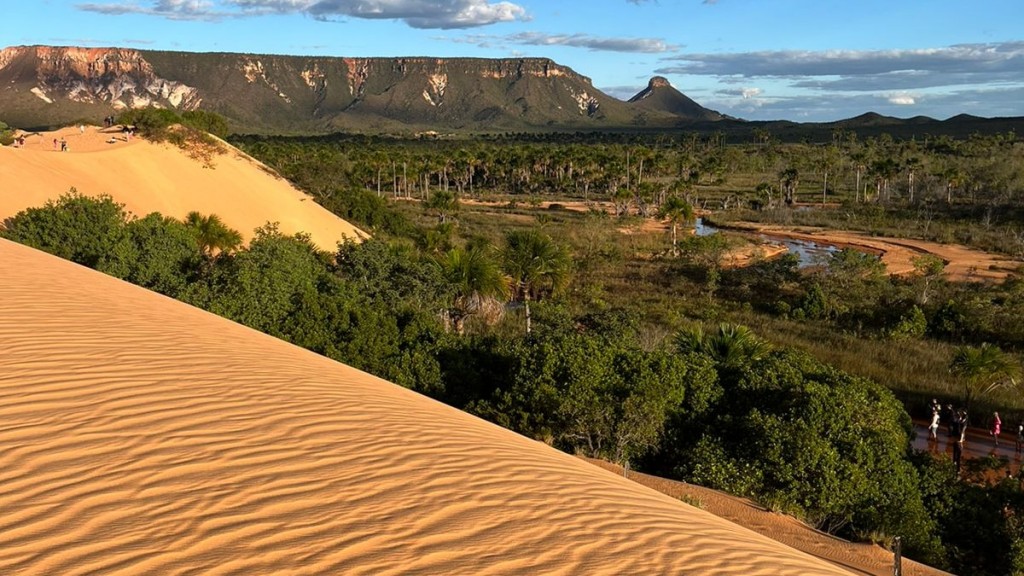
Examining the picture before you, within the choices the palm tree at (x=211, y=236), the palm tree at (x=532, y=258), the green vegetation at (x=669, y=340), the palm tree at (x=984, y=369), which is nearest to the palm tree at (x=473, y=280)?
the green vegetation at (x=669, y=340)

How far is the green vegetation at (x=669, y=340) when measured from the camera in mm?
9781

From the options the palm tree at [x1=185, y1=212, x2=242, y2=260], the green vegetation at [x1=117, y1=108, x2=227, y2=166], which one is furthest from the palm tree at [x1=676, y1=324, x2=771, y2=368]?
the green vegetation at [x1=117, y1=108, x2=227, y2=166]

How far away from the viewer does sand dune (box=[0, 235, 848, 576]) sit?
3.65m

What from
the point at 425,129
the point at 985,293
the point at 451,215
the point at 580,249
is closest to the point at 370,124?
the point at 425,129

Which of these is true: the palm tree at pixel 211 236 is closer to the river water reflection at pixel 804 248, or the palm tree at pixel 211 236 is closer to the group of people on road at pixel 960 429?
the group of people on road at pixel 960 429

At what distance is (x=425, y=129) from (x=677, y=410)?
174156 millimetres

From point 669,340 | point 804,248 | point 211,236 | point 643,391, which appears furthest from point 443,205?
point 643,391

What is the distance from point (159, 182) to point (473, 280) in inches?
706

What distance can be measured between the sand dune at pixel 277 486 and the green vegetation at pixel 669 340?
4.13 meters

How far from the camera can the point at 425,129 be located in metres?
A: 180

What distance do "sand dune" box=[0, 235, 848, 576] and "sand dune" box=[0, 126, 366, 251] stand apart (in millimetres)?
21845

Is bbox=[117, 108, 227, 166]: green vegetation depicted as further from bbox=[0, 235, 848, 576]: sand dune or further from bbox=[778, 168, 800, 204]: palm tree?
bbox=[778, 168, 800, 204]: palm tree

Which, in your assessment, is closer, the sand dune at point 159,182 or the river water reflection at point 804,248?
the sand dune at point 159,182

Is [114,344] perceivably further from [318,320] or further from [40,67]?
[40,67]
